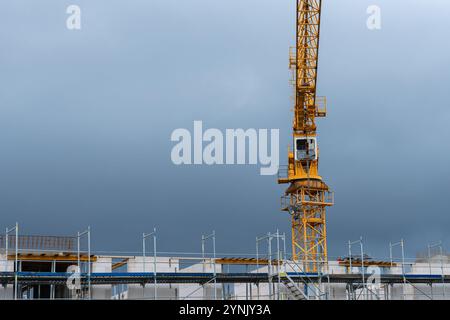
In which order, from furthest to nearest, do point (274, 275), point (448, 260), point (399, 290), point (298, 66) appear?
point (298, 66), point (448, 260), point (399, 290), point (274, 275)

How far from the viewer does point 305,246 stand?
8019cm

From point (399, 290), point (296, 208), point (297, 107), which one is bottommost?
point (399, 290)

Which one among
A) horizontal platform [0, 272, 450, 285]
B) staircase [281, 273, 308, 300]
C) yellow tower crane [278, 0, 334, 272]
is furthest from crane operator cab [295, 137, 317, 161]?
staircase [281, 273, 308, 300]

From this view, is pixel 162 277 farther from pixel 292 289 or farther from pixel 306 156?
pixel 306 156

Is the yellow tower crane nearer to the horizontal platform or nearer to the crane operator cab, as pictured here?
the crane operator cab

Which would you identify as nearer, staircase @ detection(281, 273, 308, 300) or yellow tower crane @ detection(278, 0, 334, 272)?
staircase @ detection(281, 273, 308, 300)

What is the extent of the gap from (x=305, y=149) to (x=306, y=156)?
Result: 2.57ft

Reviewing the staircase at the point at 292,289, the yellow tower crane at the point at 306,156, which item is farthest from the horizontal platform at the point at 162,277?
the yellow tower crane at the point at 306,156

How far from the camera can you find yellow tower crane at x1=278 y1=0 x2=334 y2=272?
264 feet
